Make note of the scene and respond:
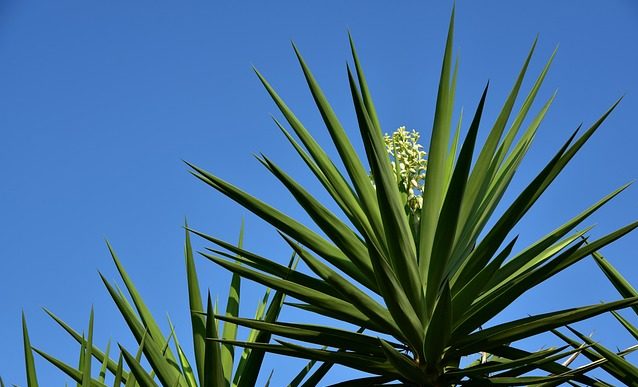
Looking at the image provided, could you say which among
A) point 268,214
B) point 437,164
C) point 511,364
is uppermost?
point 437,164

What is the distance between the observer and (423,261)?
2.72 meters

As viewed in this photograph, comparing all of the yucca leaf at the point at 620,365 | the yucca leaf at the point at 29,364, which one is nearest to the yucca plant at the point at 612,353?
the yucca leaf at the point at 620,365

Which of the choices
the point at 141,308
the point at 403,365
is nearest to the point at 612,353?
the point at 403,365

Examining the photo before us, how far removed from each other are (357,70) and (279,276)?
2.82ft

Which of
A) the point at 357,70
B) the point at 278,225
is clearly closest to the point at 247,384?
the point at 278,225

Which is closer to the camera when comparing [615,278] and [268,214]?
[268,214]

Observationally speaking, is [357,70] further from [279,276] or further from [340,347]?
[340,347]

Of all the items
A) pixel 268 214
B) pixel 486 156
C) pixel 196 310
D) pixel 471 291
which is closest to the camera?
pixel 471 291

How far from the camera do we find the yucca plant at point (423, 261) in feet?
7.90

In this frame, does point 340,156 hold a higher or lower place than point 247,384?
higher

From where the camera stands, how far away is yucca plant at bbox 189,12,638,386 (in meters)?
2.41

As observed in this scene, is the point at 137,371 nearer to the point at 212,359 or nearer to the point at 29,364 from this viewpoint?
the point at 212,359

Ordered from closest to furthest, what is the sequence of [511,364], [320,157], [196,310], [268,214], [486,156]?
[511,364] < [268,214] < [486,156] < [320,157] < [196,310]

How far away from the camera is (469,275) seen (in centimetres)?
264
